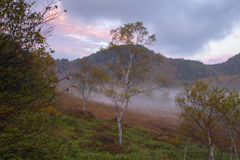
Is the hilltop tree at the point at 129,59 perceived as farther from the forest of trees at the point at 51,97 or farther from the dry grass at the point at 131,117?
the dry grass at the point at 131,117

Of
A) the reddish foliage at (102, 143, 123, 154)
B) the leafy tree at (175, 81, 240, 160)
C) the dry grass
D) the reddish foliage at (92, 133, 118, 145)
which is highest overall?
the leafy tree at (175, 81, 240, 160)

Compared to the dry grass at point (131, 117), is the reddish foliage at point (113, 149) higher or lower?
higher

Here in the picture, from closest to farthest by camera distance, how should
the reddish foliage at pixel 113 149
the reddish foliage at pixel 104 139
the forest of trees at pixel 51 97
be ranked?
the forest of trees at pixel 51 97 → the reddish foliage at pixel 113 149 → the reddish foliage at pixel 104 139

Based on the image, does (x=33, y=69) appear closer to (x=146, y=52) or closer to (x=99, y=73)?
(x=146, y=52)

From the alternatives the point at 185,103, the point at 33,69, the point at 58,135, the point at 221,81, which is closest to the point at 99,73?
the point at 58,135

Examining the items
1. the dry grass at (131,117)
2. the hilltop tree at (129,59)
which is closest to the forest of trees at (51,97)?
the hilltop tree at (129,59)

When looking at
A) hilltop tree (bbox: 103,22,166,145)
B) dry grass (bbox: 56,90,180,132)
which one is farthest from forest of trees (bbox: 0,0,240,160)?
dry grass (bbox: 56,90,180,132)

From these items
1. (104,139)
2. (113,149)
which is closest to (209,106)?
(113,149)

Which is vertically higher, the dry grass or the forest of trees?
the forest of trees

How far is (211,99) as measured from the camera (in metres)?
9.91

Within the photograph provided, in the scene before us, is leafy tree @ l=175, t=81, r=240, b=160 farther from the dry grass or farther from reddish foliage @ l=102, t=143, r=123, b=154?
the dry grass

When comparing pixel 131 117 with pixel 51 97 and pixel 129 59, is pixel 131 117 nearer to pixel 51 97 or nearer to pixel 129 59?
pixel 129 59

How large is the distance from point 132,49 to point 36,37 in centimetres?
1251

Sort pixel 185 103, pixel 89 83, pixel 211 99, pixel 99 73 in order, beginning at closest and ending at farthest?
pixel 211 99 → pixel 185 103 → pixel 99 73 → pixel 89 83
